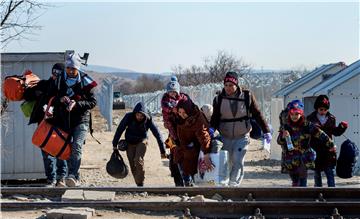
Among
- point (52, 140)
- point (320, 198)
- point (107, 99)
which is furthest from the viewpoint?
Result: point (107, 99)

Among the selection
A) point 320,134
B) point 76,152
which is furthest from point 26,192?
point 320,134

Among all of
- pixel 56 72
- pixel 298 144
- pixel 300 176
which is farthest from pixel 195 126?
pixel 56 72

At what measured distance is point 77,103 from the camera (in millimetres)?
9344

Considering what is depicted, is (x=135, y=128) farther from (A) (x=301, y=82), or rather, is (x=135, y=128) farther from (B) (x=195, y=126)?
(A) (x=301, y=82)

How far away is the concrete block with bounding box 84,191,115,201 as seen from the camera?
7.61 meters

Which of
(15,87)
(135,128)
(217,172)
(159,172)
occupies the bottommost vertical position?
(159,172)

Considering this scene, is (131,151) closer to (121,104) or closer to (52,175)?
(52,175)

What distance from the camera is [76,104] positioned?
933 cm

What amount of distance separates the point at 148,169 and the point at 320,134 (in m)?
8.79

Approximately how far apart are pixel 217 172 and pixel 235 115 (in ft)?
2.74

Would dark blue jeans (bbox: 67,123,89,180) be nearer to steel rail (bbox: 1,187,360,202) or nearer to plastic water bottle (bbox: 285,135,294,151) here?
steel rail (bbox: 1,187,360,202)

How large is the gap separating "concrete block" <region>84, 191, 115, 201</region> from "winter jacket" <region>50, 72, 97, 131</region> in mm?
1790

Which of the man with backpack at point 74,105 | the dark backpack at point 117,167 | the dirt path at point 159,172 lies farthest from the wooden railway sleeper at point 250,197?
the dirt path at point 159,172

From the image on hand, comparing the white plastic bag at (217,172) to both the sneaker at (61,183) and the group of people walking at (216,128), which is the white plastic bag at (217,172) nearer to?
the group of people walking at (216,128)
